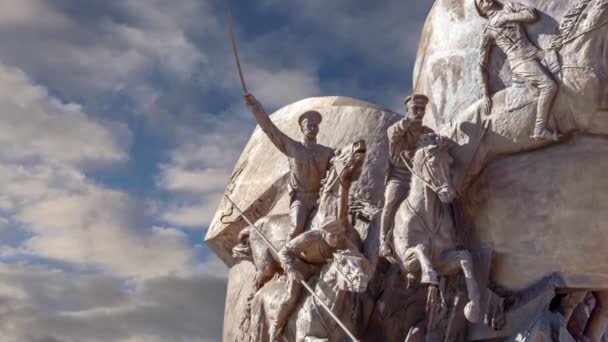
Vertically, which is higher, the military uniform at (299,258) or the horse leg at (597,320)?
the military uniform at (299,258)

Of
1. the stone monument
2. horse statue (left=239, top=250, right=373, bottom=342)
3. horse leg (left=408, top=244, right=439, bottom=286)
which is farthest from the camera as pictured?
horse statue (left=239, top=250, right=373, bottom=342)

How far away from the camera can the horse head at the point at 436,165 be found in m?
10.7

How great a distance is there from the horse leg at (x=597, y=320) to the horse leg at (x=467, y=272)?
80.6 inches

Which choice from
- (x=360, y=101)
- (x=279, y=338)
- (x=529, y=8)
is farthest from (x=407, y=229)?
(x=360, y=101)

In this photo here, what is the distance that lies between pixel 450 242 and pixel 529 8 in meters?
2.67

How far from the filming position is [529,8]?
11109 millimetres

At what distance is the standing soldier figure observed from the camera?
36.3ft

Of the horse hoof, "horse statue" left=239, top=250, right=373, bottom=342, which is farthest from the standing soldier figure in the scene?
the horse hoof

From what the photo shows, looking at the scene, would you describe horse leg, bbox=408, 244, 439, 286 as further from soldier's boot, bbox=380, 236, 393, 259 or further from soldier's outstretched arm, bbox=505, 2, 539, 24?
soldier's outstretched arm, bbox=505, 2, 539, 24

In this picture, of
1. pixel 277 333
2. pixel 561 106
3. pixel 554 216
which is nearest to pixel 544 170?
pixel 554 216

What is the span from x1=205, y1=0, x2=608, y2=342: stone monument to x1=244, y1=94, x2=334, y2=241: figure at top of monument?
0.02 m

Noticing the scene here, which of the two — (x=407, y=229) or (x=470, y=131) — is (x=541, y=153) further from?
(x=407, y=229)

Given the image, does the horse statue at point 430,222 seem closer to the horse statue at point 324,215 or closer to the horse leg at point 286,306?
the horse statue at point 324,215

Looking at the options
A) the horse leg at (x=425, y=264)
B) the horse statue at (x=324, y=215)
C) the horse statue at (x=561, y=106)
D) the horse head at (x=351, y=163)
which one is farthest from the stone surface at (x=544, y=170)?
the horse statue at (x=324, y=215)
